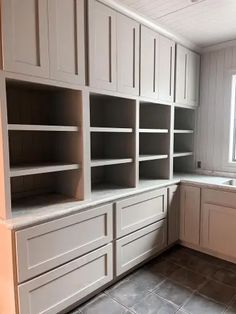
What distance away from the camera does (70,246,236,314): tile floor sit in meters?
1.87

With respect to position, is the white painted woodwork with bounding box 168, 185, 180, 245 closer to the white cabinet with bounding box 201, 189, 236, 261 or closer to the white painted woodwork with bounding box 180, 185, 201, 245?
the white painted woodwork with bounding box 180, 185, 201, 245

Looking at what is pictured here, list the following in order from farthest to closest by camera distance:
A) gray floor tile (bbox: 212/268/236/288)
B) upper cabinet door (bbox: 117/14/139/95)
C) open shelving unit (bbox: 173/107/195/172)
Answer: open shelving unit (bbox: 173/107/195/172)
gray floor tile (bbox: 212/268/236/288)
upper cabinet door (bbox: 117/14/139/95)

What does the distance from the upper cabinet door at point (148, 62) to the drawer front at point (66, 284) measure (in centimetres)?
155

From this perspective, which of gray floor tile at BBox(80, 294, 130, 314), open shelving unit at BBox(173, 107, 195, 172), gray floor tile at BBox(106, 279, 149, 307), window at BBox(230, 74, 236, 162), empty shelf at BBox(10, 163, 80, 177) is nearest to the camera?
empty shelf at BBox(10, 163, 80, 177)

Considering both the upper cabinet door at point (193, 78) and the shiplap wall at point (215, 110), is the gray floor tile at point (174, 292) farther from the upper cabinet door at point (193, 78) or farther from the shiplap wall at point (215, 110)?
the upper cabinet door at point (193, 78)

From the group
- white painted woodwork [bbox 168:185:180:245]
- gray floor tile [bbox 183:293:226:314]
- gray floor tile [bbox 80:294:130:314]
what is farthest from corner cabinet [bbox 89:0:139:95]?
gray floor tile [bbox 183:293:226:314]

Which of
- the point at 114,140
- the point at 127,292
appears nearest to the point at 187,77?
the point at 114,140

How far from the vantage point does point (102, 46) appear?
6.41 feet

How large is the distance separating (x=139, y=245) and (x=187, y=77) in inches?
82.0

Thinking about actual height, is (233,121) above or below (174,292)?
above

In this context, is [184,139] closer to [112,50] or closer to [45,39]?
[112,50]

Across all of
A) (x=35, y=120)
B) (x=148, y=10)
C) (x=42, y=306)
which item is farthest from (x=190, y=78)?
(x=42, y=306)

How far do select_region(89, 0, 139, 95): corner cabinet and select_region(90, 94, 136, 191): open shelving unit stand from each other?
22cm

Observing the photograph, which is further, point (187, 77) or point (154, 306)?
point (187, 77)
